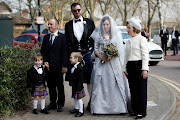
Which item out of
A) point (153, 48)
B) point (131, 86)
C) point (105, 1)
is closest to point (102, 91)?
point (131, 86)

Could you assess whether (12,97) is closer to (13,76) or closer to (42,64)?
(13,76)

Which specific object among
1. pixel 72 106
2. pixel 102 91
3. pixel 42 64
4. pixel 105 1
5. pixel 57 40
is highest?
pixel 105 1

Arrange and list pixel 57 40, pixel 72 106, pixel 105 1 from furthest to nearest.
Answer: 1. pixel 105 1
2. pixel 72 106
3. pixel 57 40

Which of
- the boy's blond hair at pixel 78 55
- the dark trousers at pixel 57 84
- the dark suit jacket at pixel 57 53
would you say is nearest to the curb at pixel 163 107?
the boy's blond hair at pixel 78 55

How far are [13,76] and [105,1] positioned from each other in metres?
42.9

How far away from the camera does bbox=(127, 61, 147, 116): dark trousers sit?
5.14 m

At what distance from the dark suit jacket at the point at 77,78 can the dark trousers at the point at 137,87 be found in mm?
901

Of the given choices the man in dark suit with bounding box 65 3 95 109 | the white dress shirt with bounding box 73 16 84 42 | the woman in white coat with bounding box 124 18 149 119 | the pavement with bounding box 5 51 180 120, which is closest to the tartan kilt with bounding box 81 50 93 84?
the man in dark suit with bounding box 65 3 95 109

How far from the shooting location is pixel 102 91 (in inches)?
212

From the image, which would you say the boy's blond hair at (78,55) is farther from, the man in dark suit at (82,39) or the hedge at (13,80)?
the hedge at (13,80)

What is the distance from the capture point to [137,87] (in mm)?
5195

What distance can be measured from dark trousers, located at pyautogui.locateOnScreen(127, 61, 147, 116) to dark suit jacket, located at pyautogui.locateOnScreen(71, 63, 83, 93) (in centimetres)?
90

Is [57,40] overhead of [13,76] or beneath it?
overhead

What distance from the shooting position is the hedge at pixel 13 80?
193 inches
